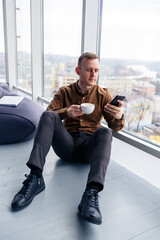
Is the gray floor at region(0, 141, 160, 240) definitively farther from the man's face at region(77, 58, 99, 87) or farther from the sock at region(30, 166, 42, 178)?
the man's face at region(77, 58, 99, 87)

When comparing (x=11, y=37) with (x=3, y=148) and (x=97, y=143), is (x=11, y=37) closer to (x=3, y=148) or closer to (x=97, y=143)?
(x=3, y=148)

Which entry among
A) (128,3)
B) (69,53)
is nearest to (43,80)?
(69,53)

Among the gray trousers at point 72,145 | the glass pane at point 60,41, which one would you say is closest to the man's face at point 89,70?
the gray trousers at point 72,145

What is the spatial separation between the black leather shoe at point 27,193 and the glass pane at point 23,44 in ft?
10.1

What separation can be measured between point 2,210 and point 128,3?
6.44 feet

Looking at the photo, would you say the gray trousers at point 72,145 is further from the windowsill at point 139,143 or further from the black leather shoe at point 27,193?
the windowsill at point 139,143

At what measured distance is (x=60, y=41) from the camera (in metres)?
3.37

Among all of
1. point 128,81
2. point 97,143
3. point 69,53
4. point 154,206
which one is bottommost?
point 154,206

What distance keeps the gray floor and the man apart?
0.26 ft

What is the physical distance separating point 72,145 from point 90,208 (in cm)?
61

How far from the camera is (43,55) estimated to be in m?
3.80

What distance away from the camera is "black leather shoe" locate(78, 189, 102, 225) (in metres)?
1.21

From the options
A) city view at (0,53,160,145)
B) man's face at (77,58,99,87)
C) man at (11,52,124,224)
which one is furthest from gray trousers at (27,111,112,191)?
city view at (0,53,160,145)

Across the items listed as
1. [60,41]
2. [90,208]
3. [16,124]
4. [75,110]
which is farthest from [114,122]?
[60,41]
